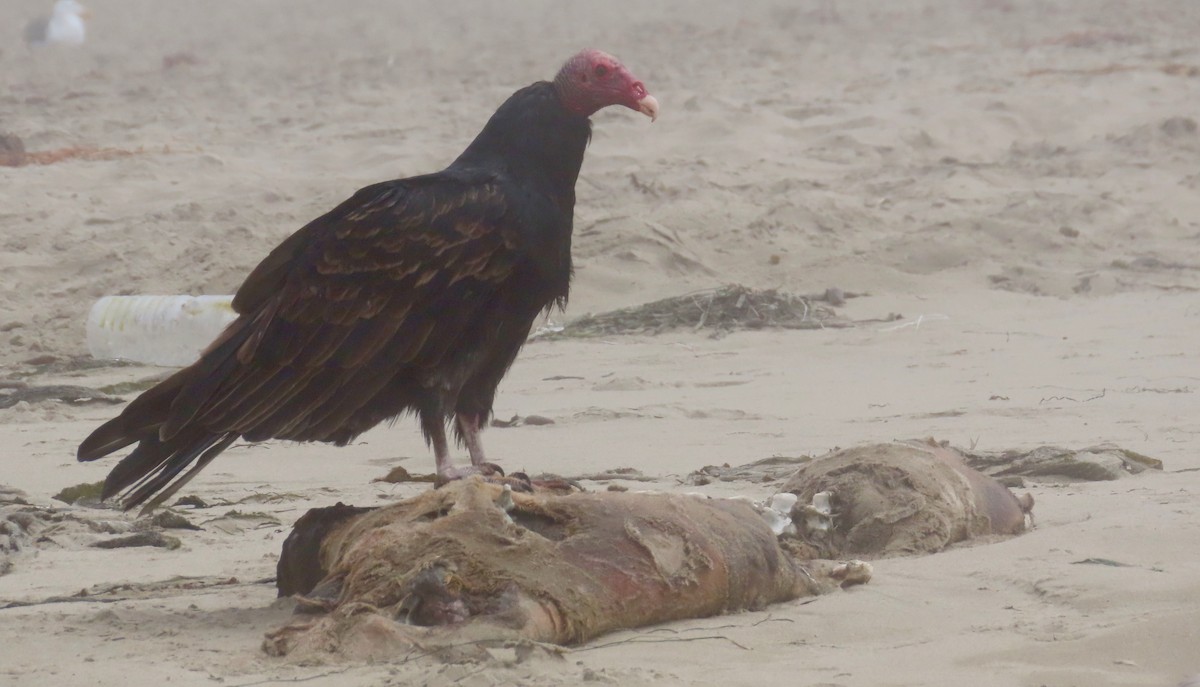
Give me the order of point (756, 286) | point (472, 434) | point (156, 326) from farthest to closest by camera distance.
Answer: point (756, 286) < point (156, 326) < point (472, 434)

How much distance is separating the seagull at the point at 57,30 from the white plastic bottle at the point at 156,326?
12176 mm

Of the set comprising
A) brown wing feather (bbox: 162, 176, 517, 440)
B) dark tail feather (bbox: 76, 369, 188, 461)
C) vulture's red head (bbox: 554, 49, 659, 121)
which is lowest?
dark tail feather (bbox: 76, 369, 188, 461)

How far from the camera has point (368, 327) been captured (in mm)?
3314

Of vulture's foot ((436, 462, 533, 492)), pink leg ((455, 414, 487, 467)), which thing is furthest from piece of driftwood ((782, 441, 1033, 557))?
pink leg ((455, 414, 487, 467))

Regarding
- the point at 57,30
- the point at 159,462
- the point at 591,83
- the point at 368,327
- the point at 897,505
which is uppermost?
the point at 57,30

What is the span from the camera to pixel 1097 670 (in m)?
2.39

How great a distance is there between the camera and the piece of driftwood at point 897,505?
10.7 ft

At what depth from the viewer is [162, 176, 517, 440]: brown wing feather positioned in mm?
3275

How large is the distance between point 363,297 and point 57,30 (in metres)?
15.6

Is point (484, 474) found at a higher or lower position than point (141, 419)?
lower

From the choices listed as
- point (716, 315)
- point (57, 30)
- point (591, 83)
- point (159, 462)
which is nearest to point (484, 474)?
point (159, 462)

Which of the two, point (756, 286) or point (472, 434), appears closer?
point (472, 434)

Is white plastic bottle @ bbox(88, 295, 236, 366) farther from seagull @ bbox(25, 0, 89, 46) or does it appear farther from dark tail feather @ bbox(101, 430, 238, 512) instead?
seagull @ bbox(25, 0, 89, 46)

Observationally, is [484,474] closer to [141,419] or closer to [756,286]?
Result: [141,419]
